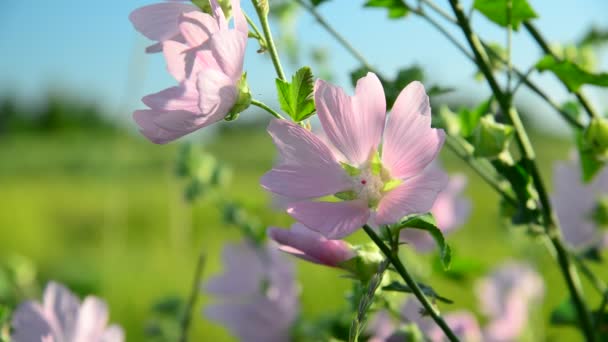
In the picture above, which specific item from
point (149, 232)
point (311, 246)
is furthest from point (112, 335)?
point (149, 232)

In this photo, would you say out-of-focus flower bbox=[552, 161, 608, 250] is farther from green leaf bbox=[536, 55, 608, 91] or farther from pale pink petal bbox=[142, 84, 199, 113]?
pale pink petal bbox=[142, 84, 199, 113]

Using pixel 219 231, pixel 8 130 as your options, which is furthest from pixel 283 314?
pixel 8 130

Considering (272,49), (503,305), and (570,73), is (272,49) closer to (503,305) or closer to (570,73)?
(570,73)

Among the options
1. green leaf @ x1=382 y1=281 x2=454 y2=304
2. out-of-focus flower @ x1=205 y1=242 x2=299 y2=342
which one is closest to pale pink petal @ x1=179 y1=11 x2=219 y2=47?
green leaf @ x1=382 y1=281 x2=454 y2=304

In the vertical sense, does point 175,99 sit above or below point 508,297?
above

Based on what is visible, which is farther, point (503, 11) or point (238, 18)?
point (503, 11)

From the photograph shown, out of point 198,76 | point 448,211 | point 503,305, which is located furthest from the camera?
point 503,305
